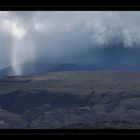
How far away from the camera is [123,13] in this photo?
2.71 metres

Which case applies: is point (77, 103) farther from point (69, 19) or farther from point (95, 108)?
point (69, 19)

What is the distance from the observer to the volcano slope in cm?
268

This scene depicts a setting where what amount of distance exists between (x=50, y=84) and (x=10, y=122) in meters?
0.33

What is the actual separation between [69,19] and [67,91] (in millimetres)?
439

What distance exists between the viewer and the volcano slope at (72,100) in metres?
2.68

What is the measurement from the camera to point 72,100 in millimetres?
2701

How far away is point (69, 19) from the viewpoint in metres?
2.73

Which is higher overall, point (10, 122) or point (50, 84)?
point (50, 84)
